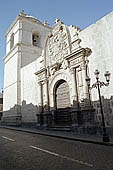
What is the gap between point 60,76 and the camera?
506 inches

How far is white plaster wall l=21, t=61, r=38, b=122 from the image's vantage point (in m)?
15.9

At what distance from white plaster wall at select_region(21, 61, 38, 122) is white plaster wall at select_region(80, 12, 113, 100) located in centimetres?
769

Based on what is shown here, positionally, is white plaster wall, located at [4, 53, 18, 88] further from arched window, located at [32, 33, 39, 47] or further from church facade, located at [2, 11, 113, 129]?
arched window, located at [32, 33, 39, 47]

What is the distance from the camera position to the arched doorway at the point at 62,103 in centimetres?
1209

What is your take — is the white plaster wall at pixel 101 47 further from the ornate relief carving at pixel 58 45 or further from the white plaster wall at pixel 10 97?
the white plaster wall at pixel 10 97

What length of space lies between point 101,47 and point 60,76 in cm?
445

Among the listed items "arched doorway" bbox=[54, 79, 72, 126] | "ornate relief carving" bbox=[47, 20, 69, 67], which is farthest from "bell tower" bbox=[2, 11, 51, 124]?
"arched doorway" bbox=[54, 79, 72, 126]

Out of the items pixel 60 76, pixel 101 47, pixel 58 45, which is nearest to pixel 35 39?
pixel 58 45

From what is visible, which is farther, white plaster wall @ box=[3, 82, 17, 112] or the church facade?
white plaster wall @ box=[3, 82, 17, 112]

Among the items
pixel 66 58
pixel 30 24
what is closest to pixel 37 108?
pixel 66 58

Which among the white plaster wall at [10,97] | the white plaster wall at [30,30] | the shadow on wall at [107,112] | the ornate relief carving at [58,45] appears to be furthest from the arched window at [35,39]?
the shadow on wall at [107,112]

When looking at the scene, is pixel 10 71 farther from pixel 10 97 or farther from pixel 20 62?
pixel 10 97

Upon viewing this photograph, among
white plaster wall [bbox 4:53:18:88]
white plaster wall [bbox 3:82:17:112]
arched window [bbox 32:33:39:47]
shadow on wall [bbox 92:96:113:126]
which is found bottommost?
shadow on wall [bbox 92:96:113:126]

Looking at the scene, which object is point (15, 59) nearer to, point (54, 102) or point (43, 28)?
point (43, 28)
